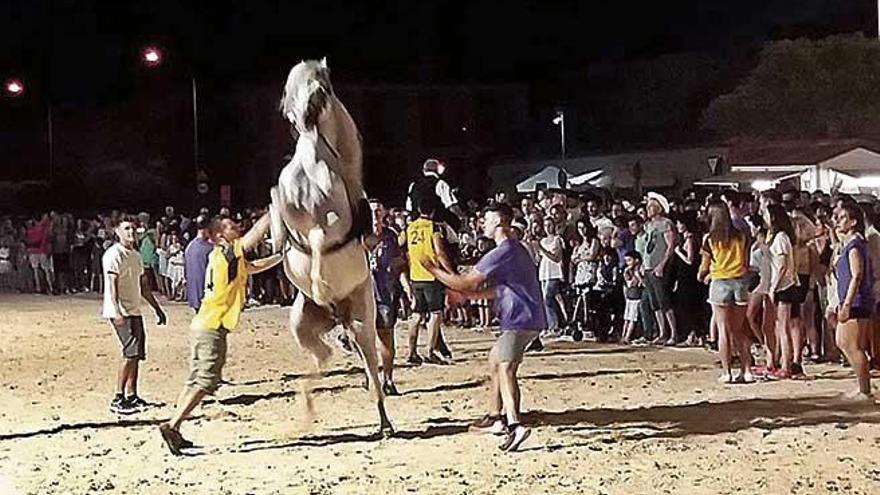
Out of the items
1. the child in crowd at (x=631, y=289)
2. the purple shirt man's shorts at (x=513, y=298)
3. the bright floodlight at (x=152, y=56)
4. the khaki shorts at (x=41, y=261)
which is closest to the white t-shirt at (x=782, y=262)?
the child in crowd at (x=631, y=289)

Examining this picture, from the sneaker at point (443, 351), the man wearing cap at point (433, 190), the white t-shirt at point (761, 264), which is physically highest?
the man wearing cap at point (433, 190)

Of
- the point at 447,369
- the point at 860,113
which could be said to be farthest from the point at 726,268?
the point at 860,113

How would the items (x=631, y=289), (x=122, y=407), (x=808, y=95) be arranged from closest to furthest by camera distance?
(x=122, y=407)
(x=631, y=289)
(x=808, y=95)

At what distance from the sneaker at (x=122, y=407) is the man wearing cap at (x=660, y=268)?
23.3 feet

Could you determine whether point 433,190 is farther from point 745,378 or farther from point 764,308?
point 745,378

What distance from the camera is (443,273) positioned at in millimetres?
10336

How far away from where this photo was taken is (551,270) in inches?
736

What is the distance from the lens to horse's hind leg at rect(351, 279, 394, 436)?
34.7 feet

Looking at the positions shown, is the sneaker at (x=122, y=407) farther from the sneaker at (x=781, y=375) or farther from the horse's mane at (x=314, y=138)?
the sneaker at (x=781, y=375)

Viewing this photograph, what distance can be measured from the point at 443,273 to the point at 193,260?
473cm

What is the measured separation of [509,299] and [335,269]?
1.35m

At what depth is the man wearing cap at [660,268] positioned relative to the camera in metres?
17.1

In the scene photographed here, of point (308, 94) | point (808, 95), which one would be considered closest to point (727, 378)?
point (308, 94)

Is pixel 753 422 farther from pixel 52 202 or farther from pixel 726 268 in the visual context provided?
pixel 52 202
